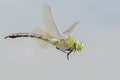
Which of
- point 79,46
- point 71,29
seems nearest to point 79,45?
point 79,46

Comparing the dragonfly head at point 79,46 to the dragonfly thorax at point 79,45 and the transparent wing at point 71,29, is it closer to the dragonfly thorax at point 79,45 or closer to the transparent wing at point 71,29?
the dragonfly thorax at point 79,45

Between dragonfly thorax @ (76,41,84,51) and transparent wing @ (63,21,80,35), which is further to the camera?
transparent wing @ (63,21,80,35)

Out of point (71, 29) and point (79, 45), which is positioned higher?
point (71, 29)

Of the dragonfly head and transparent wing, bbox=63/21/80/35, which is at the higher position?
transparent wing, bbox=63/21/80/35

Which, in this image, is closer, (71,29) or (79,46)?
(79,46)

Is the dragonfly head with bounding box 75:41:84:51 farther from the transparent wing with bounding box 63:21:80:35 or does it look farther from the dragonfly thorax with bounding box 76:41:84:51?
the transparent wing with bounding box 63:21:80:35

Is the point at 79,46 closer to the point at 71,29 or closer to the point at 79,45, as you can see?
the point at 79,45

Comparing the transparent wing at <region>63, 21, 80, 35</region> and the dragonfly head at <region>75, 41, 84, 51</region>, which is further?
the transparent wing at <region>63, 21, 80, 35</region>

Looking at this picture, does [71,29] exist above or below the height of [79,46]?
above

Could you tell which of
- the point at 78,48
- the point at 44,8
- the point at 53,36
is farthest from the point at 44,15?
the point at 78,48
